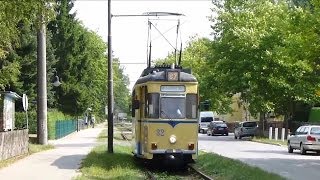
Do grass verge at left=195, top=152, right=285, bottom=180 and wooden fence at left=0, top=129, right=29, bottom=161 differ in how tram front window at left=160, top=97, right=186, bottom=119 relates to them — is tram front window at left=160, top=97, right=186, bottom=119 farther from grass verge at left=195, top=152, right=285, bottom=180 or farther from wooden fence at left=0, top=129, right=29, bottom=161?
wooden fence at left=0, top=129, right=29, bottom=161

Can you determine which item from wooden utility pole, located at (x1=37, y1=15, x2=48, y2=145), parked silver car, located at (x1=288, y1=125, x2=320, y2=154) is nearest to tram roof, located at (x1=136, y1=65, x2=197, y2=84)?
parked silver car, located at (x1=288, y1=125, x2=320, y2=154)

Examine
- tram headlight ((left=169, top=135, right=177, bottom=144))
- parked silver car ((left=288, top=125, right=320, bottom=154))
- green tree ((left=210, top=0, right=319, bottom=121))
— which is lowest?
parked silver car ((left=288, top=125, right=320, bottom=154))

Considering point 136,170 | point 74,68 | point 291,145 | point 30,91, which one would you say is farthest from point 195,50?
point 136,170

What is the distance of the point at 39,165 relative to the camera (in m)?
21.8

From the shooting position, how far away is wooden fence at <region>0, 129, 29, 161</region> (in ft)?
75.6

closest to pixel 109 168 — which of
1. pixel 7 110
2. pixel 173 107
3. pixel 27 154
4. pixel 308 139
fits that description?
pixel 173 107

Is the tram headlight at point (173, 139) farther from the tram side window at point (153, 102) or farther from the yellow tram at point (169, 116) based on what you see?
the tram side window at point (153, 102)

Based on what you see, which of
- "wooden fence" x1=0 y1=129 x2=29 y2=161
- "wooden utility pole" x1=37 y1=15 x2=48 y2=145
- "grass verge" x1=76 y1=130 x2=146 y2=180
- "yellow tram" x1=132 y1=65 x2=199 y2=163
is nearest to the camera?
"grass verge" x1=76 y1=130 x2=146 y2=180

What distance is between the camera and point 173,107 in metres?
20.8

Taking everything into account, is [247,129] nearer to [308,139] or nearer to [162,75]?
[308,139]

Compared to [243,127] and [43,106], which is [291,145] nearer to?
[43,106]

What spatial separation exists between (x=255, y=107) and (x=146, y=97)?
3393 centimetres

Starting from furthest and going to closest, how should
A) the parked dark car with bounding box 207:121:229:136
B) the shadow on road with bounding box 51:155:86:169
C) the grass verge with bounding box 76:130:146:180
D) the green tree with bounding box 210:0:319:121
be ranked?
the parked dark car with bounding box 207:121:229:136
the green tree with bounding box 210:0:319:121
the shadow on road with bounding box 51:155:86:169
the grass verge with bounding box 76:130:146:180

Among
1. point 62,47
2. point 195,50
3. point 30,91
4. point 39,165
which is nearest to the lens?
point 39,165
